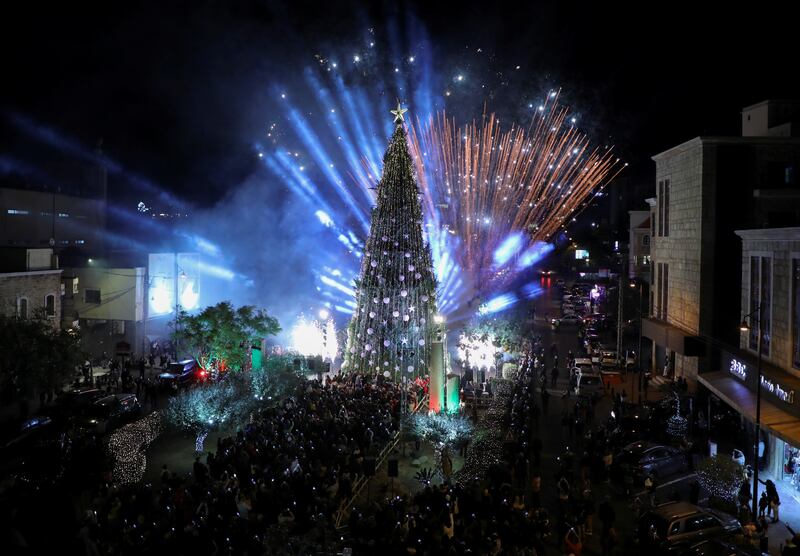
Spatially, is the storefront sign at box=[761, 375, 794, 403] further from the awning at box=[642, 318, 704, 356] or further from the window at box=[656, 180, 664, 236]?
the window at box=[656, 180, 664, 236]

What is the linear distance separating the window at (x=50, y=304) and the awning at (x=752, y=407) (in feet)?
100

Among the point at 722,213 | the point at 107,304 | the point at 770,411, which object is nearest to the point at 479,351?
the point at 722,213

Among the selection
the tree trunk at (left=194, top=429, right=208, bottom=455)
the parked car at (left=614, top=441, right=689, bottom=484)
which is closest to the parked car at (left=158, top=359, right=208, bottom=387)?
the tree trunk at (left=194, top=429, right=208, bottom=455)

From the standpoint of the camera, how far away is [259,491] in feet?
41.2

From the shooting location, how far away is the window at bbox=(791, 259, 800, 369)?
15.8 metres

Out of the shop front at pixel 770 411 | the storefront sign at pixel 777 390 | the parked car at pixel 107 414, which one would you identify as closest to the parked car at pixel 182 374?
the parked car at pixel 107 414

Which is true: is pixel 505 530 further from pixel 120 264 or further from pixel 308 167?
pixel 308 167

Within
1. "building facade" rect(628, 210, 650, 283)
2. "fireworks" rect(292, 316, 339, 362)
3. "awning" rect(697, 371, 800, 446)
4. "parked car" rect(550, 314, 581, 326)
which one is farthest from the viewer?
"parked car" rect(550, 314, 581, 326)

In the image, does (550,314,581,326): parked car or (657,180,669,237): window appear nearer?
(657,180,669,237): window

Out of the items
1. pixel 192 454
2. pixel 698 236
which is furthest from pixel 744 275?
pixel 192 454

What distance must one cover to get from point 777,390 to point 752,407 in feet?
2.92

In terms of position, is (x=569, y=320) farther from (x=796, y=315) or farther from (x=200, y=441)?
(x=200, y=441)

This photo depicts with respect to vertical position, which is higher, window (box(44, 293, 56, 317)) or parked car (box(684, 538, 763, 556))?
window (box(44, 293, 56, 317))

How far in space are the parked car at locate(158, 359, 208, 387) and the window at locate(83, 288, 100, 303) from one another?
10.7 m
